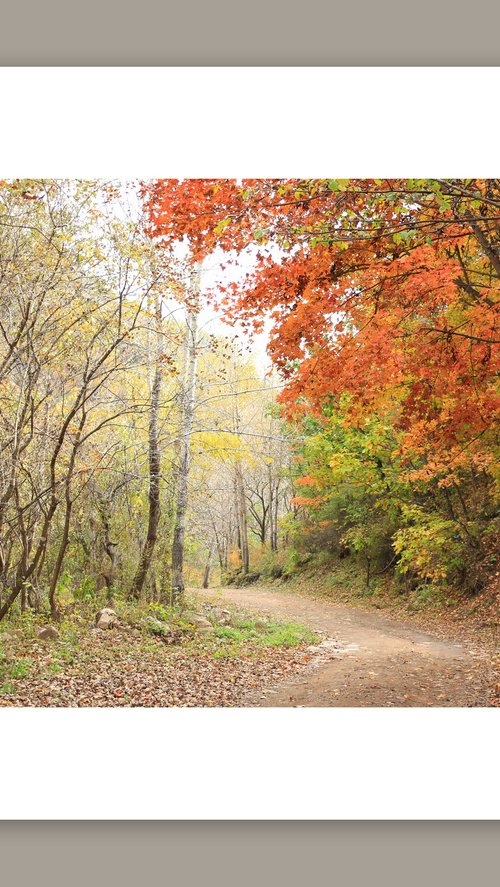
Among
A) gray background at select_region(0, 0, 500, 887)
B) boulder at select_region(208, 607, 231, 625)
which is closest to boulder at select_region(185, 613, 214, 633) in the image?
boulder at select_region(208, 607, 231, 625)

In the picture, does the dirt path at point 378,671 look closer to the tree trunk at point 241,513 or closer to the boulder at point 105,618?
the tree trunk at point 241,513

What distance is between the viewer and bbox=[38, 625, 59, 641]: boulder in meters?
4.99

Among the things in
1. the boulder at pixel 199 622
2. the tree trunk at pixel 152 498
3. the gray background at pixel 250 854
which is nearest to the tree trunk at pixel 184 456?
the tree trunk at pixel 152 498

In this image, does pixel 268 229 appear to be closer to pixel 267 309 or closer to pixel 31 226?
pixel 267 309

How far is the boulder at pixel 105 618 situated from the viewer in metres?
5.53

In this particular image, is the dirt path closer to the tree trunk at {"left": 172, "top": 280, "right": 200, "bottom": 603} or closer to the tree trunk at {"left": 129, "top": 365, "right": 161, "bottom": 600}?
the tree trunk at {"left": 172, "top": 280, "right": 200, "bottom": 603}

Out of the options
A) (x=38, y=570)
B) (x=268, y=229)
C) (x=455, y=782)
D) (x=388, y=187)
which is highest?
(x=388, y=187)

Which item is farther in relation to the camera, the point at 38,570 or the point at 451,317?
the point at 38,570

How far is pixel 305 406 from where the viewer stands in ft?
18.1
